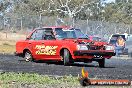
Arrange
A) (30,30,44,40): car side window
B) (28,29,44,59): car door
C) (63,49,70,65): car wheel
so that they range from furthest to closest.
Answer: (30,30,44,40): car side window < (28,29,44,59): car door < (63,49,70,65): car wheel

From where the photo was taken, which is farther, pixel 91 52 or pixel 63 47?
pixel 63 47

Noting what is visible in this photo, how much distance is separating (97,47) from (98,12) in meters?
69.3

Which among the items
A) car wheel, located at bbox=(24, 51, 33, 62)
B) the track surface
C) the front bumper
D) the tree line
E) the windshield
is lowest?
the track surface

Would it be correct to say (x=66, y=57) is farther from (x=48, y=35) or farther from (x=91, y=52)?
(x=48, y=35)

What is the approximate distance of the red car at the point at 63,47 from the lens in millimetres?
16344

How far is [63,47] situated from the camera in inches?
659

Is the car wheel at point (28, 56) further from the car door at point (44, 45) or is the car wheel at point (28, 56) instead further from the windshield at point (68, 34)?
the windshield at point (68, 34)

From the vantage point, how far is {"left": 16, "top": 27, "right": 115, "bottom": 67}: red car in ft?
53.6

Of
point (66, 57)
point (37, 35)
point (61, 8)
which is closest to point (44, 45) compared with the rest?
point (37, 35)

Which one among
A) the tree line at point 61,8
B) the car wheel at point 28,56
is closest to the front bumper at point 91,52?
the car wheel at point 28,56

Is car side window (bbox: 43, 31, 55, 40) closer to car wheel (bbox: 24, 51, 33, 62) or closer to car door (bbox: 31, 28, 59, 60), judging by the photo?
car door (bbox: 31, 28, 59, 60)

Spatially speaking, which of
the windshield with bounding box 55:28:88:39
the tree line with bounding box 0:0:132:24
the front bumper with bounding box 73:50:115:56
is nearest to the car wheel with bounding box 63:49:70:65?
the front bumper with bounding box 73:50:115:56

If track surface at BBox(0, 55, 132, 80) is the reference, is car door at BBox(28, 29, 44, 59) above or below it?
above

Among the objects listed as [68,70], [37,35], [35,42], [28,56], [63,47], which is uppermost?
[37,35]
